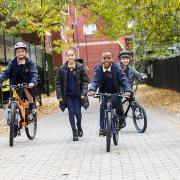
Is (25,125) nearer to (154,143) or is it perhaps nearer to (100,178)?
(154,143)

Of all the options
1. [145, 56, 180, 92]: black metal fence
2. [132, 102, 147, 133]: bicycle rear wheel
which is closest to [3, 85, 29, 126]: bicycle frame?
[132, 102, 147, 133]: bicycle rear wheel

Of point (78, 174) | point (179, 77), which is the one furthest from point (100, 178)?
point (179, 77)

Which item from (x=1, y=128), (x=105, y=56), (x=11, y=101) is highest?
(x=105, y=56)

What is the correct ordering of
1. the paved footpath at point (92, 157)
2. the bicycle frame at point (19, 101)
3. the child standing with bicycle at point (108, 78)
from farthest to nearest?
the bicycle frame at point (19, 101), the child standing with bicycle at point (108, 78), the paved footpath at point (92, 157)

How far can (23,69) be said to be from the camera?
1201cm

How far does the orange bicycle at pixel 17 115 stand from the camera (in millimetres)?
11297

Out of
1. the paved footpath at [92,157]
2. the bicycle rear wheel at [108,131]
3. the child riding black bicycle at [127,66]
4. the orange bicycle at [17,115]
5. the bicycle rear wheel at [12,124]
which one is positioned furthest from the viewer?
the child riding black bicycle at [127,66]

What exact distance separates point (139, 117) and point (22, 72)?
2.76 m

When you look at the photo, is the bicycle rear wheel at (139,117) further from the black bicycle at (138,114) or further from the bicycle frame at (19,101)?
the bicycle frame at (19,101)

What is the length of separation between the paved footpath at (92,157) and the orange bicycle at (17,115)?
26 centimetres

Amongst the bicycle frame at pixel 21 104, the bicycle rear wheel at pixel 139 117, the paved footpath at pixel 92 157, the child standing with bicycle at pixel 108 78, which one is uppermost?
the child standing with bicycle at pixel 108 78

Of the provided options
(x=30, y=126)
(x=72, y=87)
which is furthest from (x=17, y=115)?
(x=72, y=87)

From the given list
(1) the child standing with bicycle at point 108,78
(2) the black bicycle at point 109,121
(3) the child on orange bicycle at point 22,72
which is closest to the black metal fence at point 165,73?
(3) the child on orange bicycle at point 22,72

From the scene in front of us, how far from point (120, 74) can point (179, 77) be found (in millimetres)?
20451
